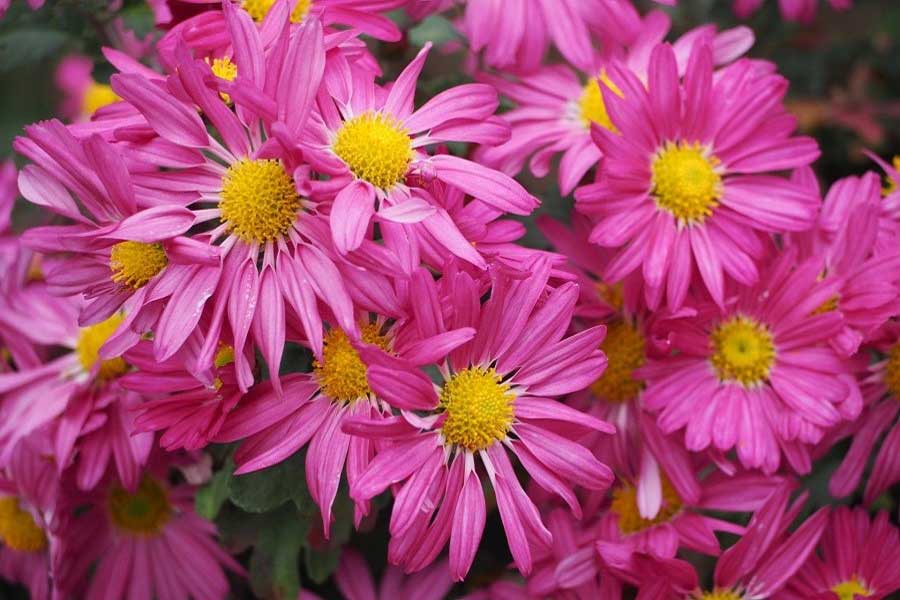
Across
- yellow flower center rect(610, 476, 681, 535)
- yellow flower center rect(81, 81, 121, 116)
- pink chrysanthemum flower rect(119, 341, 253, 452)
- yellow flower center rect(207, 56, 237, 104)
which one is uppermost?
yellow flower center rect(207, 56, 237, 104)

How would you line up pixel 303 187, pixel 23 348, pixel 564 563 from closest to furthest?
pixel 303 187 < pixel 564 563 < pixel 23 348

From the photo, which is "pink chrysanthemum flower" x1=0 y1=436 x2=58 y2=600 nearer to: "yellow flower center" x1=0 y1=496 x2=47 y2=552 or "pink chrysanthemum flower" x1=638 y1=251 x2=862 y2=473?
"yellow flower center" x1=0 y1=496 x2=47 y2=552

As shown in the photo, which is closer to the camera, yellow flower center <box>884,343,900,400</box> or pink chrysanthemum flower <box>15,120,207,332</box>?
pink chrysanthemum flower <box>15,120,207,332</box>

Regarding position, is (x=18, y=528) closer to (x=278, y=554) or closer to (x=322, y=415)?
(x=278, y=554)

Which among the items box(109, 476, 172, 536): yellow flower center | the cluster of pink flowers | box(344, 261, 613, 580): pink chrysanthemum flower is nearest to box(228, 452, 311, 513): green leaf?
the cluster of pink flowers

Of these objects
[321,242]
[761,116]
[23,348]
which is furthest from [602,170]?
[23,348]

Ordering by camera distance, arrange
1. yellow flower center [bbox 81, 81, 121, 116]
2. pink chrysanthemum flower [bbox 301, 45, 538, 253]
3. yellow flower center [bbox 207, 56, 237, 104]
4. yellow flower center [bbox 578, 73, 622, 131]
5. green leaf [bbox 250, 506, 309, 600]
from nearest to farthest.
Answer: pink chrysanthemum flower [bbox 301, 45, 538, 253] < yellow flower center [bbox 207, 56, 237, 104] < green leaf [bbox 250, 506, 309, 600] < yellow flower center [bbox 578, 73, 622, 131] < yellow flower center [bbox 81, 81, 121, 116]

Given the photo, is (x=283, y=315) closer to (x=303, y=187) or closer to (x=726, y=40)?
(x=303, y=187)
